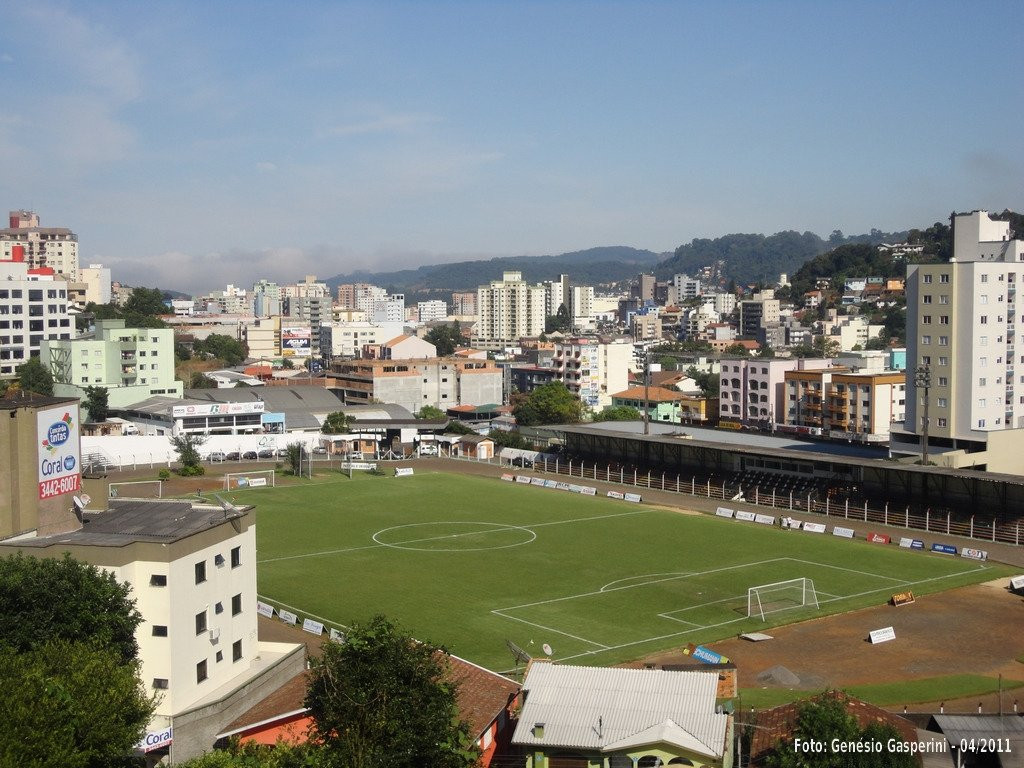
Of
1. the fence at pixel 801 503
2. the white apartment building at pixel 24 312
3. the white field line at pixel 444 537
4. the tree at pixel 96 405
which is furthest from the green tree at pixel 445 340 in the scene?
the white field line at pixel 444 537

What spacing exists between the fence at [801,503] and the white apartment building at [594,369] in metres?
33.1

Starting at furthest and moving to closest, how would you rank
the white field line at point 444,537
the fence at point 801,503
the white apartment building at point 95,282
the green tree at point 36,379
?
the white apartment building at point 95,282, the green tree at point 36,379, the fence at point 801,503, the white field line at point 444,537

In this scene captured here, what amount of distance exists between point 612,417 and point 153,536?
55.1m

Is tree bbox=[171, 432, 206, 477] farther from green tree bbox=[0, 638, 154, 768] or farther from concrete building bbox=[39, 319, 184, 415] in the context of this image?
green tree bbox=[0, 638, 154, 768]

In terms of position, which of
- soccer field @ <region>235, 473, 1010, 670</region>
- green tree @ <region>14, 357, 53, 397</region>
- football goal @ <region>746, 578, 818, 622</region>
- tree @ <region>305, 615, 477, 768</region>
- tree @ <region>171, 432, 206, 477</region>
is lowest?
soccer field @ <region>235, 473, 1010, 670</region>

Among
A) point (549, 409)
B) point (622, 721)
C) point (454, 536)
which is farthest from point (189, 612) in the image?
point (549, 409)

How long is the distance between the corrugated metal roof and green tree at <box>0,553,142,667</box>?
27.0 feet

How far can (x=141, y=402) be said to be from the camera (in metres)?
81.8

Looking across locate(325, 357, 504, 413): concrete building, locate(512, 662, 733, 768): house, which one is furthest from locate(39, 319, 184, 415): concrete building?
locate(512, 662, 733, 768): house

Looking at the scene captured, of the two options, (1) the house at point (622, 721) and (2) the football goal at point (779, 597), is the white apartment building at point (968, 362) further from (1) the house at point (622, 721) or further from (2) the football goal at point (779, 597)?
(1) the house at point (622, 721)

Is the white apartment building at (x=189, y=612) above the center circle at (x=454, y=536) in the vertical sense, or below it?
above

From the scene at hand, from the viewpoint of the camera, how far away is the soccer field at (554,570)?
32.2 m

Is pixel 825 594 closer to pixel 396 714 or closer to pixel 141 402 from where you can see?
pixel 396 714

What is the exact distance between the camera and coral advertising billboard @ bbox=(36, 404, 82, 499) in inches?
1043
